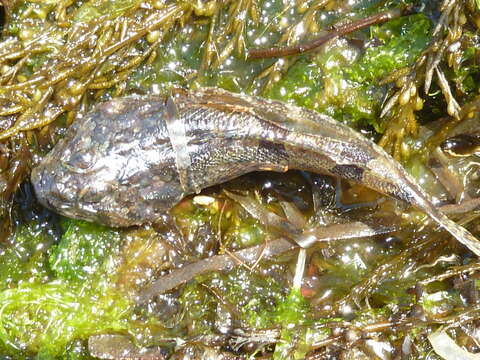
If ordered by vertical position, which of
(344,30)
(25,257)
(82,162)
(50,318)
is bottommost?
(50,318)

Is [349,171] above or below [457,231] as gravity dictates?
above

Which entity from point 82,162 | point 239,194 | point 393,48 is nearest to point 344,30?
point 393,48

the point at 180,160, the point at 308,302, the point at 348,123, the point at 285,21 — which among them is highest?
the point at 285,21

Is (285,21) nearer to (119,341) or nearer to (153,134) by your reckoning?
(153,134)

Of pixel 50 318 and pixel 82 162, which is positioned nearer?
pixel 82 162

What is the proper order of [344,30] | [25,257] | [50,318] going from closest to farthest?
1. [50,318]
2. [344,30]
3. [25,257]

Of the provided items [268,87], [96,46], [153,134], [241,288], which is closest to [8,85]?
[96,46]

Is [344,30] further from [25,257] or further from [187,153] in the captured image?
[25,257]

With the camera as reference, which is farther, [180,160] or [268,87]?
[268,87]
